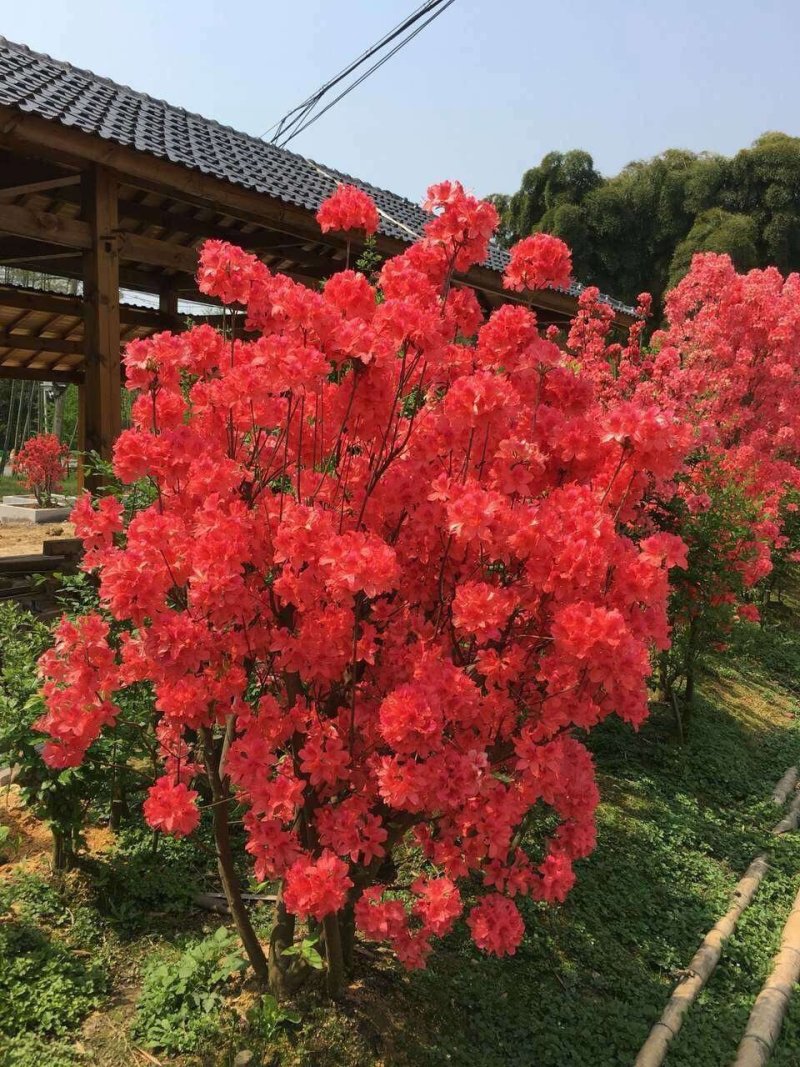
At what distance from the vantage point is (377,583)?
165 cm

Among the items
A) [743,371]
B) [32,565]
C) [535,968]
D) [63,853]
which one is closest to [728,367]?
[743,371]

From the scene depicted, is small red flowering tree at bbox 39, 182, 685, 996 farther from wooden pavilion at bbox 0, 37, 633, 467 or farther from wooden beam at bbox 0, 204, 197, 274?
wooden beam at bbox 0, 204, 197, 274

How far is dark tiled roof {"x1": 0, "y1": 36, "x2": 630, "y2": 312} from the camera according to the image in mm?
4219

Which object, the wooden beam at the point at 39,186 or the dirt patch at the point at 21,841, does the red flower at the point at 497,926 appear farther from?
the wooden beam at the point at 39,186

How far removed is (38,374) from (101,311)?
17.2 ft

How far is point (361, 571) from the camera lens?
1.64 meters

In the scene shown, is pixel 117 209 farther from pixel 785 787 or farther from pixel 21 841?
pixel 785 787

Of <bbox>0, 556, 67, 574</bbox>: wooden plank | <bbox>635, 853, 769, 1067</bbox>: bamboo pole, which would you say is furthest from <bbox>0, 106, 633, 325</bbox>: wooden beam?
<bbox>635, 853, 769, 1067</bbox>: bamboo pole

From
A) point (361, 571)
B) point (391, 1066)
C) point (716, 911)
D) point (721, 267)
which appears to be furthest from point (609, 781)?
point (721, 267)

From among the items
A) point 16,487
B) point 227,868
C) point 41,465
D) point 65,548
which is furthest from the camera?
point 16,487

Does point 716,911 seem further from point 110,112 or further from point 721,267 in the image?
point 721,267

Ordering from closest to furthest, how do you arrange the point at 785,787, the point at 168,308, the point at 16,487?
the point at 785,787, the point at 168,308, the point at 16,487

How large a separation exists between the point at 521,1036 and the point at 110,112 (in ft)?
19.6

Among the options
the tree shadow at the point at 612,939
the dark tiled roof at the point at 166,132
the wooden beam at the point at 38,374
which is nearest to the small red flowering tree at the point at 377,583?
the tree shadow at the point at 612,939
